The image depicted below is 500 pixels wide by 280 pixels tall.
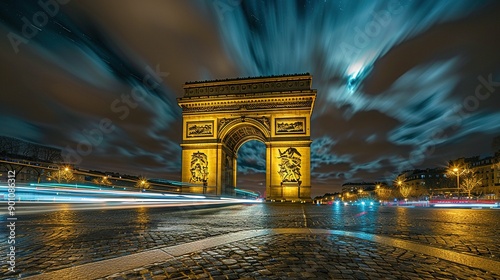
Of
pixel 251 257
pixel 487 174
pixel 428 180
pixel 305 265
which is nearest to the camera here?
pixel 305 265

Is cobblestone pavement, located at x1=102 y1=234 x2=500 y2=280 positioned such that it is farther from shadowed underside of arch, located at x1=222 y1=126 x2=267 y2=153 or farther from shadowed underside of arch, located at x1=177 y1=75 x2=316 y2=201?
shadowed underside of arch, located at x1=222 y1=126 x2=267 y2=153

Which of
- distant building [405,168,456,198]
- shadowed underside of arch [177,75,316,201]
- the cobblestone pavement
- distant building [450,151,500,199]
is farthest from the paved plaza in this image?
distant building [405,168,456,198]

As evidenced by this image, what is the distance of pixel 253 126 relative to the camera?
34.3m

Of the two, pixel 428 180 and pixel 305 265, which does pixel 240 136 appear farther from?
pixel 428 180

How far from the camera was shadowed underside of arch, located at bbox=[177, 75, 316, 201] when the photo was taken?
3198 centimetres

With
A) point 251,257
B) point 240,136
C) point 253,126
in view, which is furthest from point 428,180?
point 251,257

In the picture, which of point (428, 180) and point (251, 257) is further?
point (428, 180)

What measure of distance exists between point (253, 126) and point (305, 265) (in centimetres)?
3158

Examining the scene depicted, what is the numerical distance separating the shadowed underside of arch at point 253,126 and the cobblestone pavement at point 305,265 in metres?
28.3

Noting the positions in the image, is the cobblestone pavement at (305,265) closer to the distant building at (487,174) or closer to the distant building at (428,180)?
the distant building at (487,174)

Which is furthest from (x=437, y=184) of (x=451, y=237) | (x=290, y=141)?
(x=451, y=237)

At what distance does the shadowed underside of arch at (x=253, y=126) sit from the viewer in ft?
105

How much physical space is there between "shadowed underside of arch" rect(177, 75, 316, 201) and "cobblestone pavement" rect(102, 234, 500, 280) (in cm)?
2831

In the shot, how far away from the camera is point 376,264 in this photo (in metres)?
2.89
